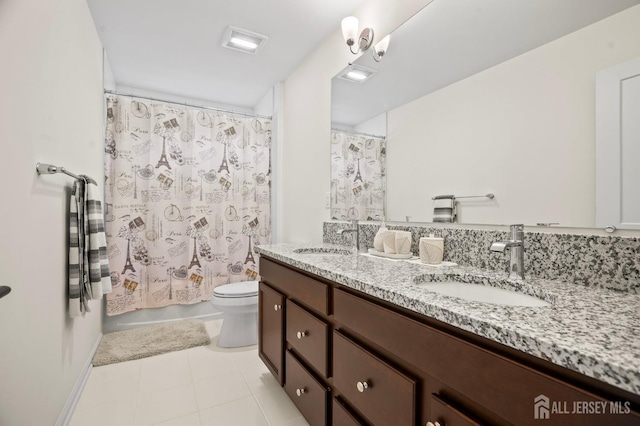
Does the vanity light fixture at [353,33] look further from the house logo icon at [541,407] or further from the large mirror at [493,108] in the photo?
the house logo icon at [541,407]

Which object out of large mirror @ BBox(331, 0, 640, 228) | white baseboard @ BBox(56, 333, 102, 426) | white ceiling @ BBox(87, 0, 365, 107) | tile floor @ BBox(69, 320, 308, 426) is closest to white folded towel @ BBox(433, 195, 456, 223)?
large mirror @ BBox(331, 0, 640, 228)

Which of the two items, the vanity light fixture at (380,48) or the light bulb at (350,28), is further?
the light bulb at (350,28)

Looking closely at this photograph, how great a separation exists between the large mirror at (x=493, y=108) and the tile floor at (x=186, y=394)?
48.4 inches

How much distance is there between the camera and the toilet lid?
235cm

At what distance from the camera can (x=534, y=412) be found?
20.0 inches

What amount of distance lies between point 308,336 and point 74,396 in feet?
4.59

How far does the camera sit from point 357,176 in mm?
1986

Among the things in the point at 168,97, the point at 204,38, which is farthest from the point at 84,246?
the point at 168,97

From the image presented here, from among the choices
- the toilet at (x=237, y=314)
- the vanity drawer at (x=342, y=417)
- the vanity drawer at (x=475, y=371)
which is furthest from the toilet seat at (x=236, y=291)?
the vanity drawer at (x=475, y=371)

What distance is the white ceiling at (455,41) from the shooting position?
38.9 inches

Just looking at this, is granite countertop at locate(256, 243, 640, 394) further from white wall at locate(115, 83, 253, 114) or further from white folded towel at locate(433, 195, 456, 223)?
white wall at locate(115, 83, 253, 114)

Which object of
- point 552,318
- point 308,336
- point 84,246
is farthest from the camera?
point 84,246

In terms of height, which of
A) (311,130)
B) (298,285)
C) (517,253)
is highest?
(311,130)

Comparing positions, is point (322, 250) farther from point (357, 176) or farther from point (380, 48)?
point (380, 48)
